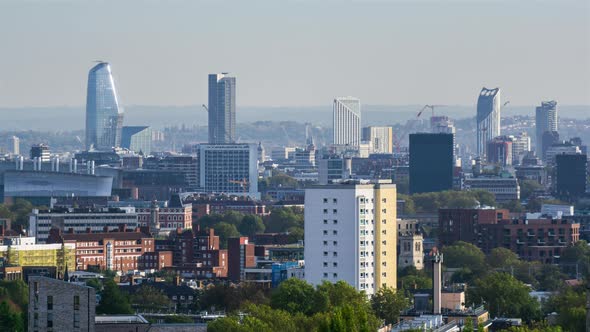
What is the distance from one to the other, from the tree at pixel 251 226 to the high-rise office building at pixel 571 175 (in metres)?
42.4

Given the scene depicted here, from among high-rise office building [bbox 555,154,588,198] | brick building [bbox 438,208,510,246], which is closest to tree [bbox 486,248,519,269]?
brick building [bbox 438,208,510,246]

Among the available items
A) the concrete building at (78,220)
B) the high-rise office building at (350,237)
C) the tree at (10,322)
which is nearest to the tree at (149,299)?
the high-rise office building at (350,237)

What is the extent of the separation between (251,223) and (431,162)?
57.6 metres

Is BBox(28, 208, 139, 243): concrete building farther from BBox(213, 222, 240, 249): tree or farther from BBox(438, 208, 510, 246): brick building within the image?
BBox(438, 208, 510, 246): brick building

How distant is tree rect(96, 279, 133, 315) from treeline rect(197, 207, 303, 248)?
48.0 metres

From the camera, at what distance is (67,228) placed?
→ 122 meters

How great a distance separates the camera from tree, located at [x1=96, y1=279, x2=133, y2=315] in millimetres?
72125

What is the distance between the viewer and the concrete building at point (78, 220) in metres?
121

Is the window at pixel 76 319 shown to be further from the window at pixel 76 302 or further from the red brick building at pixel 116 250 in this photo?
the red brick building at pixel 116 250

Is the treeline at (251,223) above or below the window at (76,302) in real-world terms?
below

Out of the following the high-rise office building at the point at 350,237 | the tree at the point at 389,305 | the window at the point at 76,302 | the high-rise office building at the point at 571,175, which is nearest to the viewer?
the window at the point at 76,302

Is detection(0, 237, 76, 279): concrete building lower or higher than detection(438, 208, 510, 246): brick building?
lower

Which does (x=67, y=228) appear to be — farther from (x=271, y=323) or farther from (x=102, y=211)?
(x=271, y=323)

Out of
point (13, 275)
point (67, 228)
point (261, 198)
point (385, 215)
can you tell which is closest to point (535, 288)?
point (385, 215)
